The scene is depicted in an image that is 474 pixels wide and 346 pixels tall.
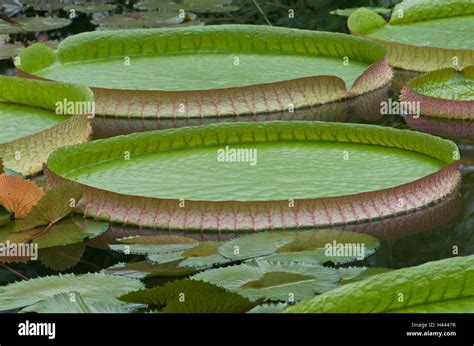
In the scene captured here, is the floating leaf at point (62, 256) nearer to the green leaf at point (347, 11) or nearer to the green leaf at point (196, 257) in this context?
the green leaf at point (196, 257)

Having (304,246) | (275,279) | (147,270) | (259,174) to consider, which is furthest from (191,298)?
(259,174)

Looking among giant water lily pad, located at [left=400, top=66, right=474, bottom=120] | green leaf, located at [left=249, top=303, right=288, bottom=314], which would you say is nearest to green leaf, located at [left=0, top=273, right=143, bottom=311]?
green leaf, located at [left=249, top=303, right=288, bottom=314]

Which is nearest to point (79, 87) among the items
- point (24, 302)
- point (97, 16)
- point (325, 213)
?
point (325, 213)

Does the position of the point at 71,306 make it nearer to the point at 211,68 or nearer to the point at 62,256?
the point at 62,256

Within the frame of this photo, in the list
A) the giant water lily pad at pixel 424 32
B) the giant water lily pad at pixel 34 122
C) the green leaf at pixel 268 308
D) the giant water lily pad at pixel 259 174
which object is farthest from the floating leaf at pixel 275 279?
the giant water lily pad at pixel 424 32

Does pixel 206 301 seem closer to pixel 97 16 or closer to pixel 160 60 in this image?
pixel 160 60

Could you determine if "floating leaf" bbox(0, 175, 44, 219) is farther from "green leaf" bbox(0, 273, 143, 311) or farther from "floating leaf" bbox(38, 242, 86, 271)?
"green leaf" bbox(0, 273, 143, 311)
